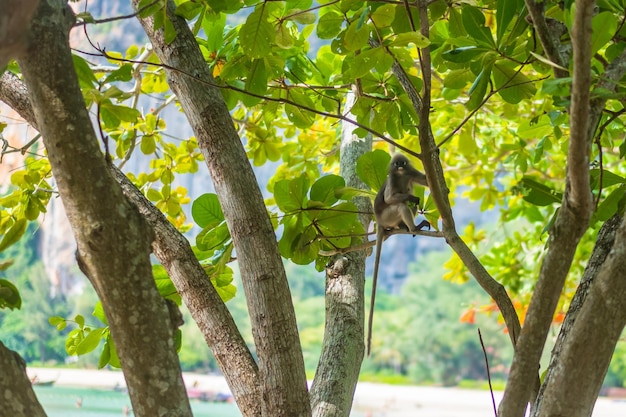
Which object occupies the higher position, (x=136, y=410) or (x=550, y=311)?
(x=550, y=311)

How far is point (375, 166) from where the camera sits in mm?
1231

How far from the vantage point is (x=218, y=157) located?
1.14 m

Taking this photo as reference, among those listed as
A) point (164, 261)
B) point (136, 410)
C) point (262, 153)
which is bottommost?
point (136, 410)

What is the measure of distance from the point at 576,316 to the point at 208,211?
26.8 inches

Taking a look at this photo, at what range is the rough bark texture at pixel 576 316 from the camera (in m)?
0.82

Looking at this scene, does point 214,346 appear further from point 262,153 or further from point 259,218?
point 262,153

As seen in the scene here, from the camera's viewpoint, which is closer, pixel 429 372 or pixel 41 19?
pixel 41 19

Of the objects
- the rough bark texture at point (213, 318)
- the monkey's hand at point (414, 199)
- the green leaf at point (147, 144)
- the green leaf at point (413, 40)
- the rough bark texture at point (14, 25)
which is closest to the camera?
the rough bark texture at point (14, 25)

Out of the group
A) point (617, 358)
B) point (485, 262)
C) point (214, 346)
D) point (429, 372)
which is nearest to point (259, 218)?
point (214, 346)

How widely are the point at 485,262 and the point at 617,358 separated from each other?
7.30 m

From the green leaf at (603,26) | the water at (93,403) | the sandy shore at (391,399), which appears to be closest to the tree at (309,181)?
the green leaf at (603,26)

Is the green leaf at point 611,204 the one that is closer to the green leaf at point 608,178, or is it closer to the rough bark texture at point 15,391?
the green leaf at point 608,178

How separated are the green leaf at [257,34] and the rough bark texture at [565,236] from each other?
52 cm

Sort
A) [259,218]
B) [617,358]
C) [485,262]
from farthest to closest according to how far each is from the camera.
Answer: [617,358], [485,262], [259,218]
